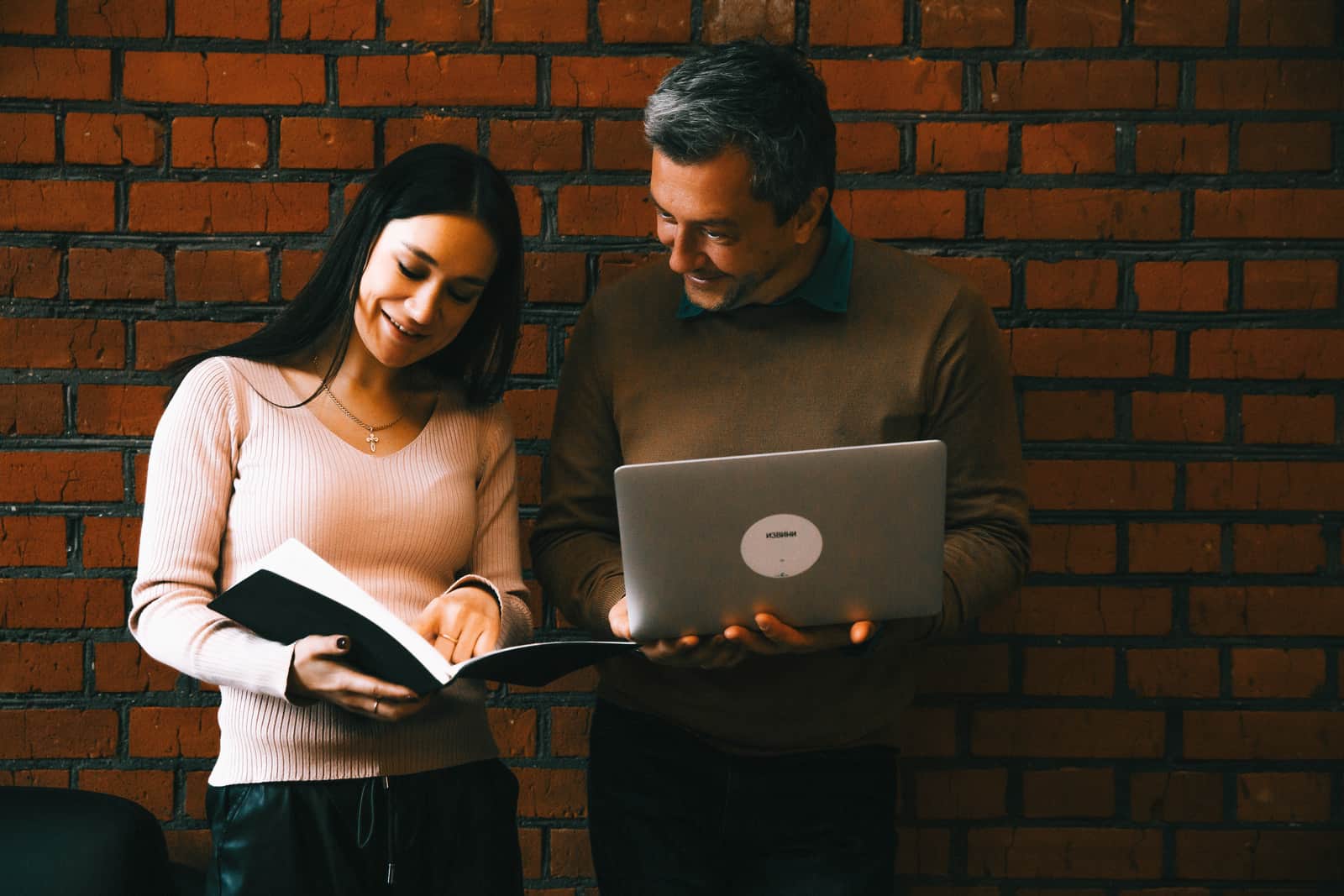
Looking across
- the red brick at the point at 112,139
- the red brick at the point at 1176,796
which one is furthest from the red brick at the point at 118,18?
the red brick at the point at 1176,796

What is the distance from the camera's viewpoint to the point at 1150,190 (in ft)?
5.92

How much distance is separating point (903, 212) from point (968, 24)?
34 centimetres

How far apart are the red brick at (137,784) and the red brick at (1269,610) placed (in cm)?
185

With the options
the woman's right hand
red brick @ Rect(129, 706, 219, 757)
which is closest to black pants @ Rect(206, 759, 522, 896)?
the woman's right hand

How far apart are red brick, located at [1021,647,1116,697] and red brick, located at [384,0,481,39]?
4.82 feet

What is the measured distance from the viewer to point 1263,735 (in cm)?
185

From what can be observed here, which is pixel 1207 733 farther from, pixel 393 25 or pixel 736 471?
pixel 393 25

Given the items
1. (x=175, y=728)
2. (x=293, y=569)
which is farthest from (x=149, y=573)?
(x=175, y=728)

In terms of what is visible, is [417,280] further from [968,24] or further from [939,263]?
[968,24]

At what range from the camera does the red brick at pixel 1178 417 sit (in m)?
1.82

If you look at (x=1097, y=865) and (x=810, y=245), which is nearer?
(x=810, y=245)

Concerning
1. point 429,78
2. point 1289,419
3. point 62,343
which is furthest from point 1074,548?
point 62,343

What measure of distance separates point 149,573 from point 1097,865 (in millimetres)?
1645

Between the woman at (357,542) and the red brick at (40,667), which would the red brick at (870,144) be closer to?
the woman at (357,542)
